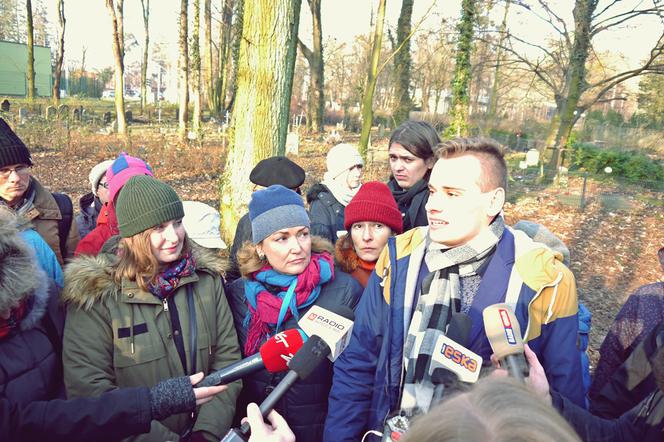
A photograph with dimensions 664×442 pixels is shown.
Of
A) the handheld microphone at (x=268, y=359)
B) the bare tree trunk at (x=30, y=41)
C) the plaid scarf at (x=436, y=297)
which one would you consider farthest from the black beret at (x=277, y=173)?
the bare tree trunk at (x=30, y=41)

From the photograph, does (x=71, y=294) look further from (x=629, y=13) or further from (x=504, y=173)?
(x=629, y=13)

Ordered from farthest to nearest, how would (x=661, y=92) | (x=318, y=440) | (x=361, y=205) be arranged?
(x=661, y=92)
(x=361, y=205)
(x=318, y=440)

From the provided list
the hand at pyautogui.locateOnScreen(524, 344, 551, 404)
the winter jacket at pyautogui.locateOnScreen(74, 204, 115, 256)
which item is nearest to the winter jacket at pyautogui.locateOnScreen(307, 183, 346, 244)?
the winter jacket at pyautogui.locateOnScreen(74, 204, 115, 256)

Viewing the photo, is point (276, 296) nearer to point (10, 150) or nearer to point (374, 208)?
point (374, 208)

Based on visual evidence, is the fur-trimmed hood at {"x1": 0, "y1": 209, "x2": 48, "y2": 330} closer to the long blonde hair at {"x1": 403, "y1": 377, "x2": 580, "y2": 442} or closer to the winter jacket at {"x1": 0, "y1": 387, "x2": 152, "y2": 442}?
the winter jacket at {"x1": 0, "y1": 387, "x2": 152, "y2": 442}

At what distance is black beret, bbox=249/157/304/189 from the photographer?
13.5ft

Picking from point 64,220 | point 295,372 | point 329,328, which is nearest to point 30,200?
point 64,220

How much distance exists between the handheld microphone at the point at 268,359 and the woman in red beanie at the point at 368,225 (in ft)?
4.35

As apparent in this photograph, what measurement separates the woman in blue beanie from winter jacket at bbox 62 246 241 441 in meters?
0.26

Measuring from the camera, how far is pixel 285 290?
2715mm

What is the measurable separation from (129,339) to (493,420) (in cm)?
192

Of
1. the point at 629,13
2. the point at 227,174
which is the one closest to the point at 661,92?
the point at 629,13

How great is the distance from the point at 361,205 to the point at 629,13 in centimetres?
1772

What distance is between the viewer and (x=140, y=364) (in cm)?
235
